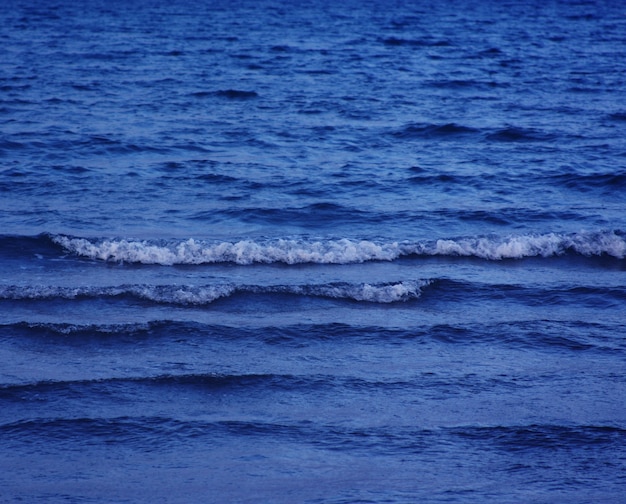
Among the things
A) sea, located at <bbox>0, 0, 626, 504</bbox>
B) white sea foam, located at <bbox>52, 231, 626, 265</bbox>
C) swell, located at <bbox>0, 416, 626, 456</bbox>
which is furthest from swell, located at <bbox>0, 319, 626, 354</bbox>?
white sea foam, located at <bbox>52, 231, 626, 265</bbox>

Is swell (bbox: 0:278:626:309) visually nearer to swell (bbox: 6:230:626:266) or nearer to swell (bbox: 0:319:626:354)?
swell (bbox: 0:319:626:354)

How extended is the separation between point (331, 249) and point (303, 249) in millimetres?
349

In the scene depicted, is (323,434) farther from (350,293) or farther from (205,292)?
(205,292)

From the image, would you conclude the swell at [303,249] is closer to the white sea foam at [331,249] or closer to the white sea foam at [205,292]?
the white sea foam at [331,249]

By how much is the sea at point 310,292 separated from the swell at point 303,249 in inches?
1.4

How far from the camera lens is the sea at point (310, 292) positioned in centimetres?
577

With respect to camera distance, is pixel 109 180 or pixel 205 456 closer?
pixel 205 456

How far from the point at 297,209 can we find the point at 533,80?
13098mm

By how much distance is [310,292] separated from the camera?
8977 mm

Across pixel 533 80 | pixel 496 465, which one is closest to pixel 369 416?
pixel 496 465

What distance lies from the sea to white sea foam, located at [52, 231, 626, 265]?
0.12 feet

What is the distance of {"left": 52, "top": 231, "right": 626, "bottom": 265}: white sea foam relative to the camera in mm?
10117

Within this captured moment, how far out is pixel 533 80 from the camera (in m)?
23.1

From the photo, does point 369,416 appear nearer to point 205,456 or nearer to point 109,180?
point 205,456
